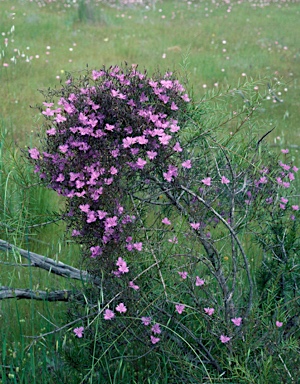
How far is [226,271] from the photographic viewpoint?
10.1 feet

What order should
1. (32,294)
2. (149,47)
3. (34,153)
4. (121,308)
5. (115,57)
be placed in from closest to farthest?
(121,308) → (34,153) → (32,294) → (115,57) → (149,47)

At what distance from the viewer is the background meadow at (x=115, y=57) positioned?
3.50m

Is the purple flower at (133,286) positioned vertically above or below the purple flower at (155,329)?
above

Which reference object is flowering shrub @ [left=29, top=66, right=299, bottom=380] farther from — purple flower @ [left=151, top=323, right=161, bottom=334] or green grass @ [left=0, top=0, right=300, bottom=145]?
green grass @ [left=0, top=0, right=300, bottom=145]

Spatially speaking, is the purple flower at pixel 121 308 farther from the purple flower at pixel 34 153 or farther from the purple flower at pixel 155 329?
the purple flower at pixel 34 153

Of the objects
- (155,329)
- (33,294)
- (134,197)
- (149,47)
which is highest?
(134,197)

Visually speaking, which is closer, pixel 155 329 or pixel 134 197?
pixel 155 329

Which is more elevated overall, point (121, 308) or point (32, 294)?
point (121, 308)

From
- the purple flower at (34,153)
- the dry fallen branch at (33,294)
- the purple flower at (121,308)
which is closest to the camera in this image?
Answer: the purple flower at (121,308)

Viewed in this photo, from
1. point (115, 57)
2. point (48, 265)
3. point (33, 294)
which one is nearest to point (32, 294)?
point (33, 294)

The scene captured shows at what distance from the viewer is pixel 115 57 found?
8.94 m

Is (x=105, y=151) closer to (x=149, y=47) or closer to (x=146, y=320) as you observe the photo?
(x=146, y=320)

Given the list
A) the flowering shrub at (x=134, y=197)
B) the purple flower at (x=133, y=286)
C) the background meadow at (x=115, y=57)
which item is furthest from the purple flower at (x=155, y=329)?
the background meadow at (x=115, y=57)

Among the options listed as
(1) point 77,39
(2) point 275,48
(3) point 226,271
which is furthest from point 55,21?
(3) point 226,271
